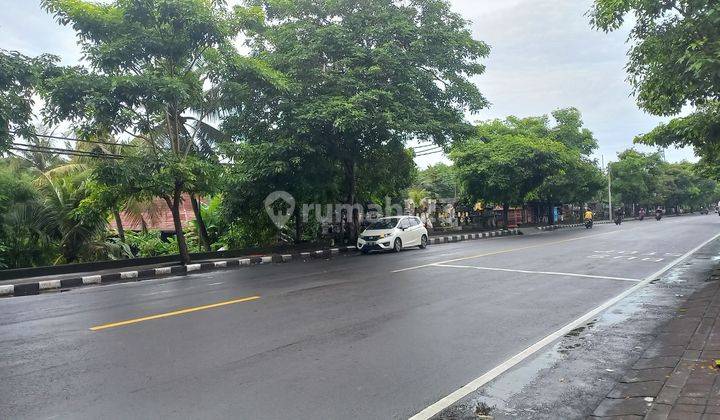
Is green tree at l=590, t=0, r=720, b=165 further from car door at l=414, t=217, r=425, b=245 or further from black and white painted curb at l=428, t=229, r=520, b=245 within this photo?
black and white painted curb at l=428, t=229, r=520, b=245

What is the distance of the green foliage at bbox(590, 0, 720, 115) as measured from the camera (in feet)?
23.4

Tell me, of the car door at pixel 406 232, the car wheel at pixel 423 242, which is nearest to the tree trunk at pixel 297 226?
the car door at pixel 406 232

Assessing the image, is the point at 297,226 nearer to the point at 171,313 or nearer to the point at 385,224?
the point at 385,224

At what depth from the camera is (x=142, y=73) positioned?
14.5 meters

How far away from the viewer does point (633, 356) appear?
211 inches

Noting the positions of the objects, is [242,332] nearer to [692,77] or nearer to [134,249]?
[692,77]

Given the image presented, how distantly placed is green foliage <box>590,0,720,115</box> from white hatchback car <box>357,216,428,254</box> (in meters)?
11.1

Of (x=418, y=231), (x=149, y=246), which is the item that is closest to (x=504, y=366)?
(x=418, y=231)

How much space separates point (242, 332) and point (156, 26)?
36.7 feet

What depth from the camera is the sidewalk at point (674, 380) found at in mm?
3785

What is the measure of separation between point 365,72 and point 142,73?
735cm

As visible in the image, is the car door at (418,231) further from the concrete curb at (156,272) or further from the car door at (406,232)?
the concrete curb at (156,272)

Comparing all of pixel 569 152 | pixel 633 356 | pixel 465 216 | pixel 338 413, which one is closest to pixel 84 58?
pixel 338 413

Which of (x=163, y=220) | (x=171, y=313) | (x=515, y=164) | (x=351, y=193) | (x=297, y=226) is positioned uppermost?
(x=515, y=164)
